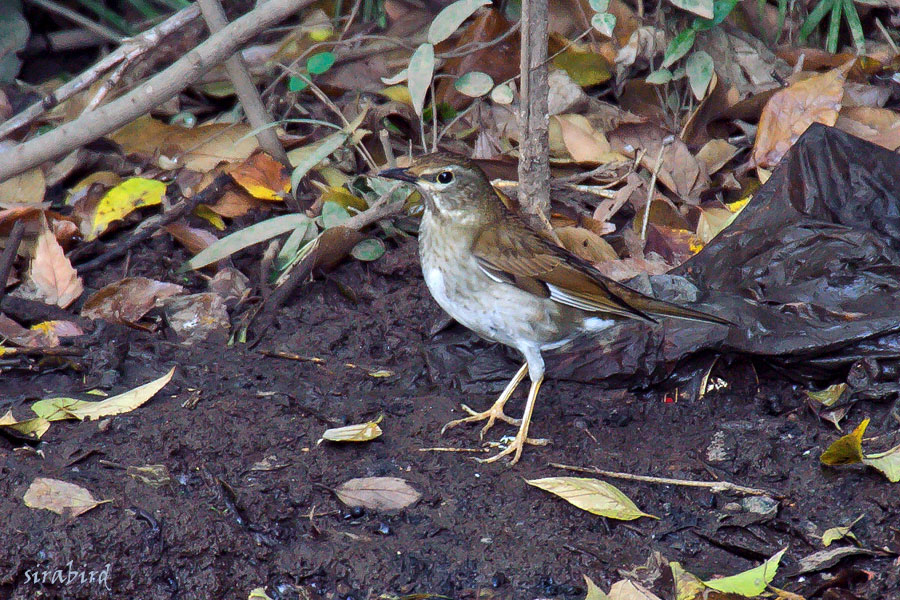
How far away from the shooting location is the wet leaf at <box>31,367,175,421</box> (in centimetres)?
436

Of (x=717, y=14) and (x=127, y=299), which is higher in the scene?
(x=717, y=14)

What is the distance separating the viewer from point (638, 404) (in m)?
4.77

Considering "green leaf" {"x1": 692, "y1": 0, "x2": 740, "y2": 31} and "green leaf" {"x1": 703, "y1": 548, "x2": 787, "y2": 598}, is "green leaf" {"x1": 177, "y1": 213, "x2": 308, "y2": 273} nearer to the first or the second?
"green leaf" {"x1": 692, "y1": 0, "x2": 740, "y2": 31}

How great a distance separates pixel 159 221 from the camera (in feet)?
18.8

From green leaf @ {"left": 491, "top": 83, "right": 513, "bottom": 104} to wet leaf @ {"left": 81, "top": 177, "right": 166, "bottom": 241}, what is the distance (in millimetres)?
2083

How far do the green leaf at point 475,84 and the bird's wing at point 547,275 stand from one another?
147 centimetres

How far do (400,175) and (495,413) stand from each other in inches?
48.1

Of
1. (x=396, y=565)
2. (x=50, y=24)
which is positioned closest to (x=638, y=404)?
(x=396, y=565)

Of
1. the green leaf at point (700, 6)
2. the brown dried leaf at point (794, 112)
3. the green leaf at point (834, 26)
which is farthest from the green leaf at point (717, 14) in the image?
the green leaf at point (834, 26)

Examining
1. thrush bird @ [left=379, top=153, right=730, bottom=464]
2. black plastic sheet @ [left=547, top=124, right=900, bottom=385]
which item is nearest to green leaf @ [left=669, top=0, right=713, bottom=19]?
black plastic sheet @ [left=547, top=124, right=900, bottom=385]

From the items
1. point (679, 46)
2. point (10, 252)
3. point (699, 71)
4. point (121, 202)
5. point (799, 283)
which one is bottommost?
point (799, 283)

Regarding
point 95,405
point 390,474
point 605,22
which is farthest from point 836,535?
point 95,405

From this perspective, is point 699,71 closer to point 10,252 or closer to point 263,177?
point 263,177

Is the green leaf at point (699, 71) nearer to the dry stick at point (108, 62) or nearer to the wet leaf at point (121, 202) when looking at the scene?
the dry stick at point (108, 62)
